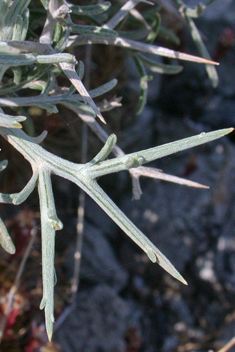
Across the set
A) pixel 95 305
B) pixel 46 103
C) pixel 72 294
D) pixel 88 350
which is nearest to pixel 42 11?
pixel 46 103

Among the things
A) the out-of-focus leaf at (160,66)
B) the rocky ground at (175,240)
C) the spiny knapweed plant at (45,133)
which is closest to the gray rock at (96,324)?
the rocky ground at (175,240)

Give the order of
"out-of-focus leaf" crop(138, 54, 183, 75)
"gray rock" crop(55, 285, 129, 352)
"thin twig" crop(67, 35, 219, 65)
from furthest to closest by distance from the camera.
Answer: "gray rock" crop(55, 285, 129, 352) → "out-of-focus leaf" crop(138, 54, 183, 75) → "thin twig" crop(67, 35, 219, 65)

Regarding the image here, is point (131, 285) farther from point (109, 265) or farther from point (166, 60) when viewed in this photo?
point (166, 60)

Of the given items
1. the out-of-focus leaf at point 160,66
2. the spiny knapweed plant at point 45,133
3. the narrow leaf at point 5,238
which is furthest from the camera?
the out-of-focus leaf at point 160,66

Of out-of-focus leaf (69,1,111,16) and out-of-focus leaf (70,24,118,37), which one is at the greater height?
out-of-focus leaf (69,1,111,16)

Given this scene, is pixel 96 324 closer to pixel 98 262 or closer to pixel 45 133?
pixel 98 262

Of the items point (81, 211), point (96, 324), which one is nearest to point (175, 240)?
point (96, 324)

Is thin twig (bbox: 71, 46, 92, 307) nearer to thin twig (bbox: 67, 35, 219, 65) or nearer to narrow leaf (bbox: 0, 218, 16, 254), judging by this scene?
thin twig (bbox: 67, 35, 219, 65)

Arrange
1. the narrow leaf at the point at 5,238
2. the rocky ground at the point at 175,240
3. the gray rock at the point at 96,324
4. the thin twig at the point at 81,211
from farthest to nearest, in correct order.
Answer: the rocky ground at the point at 175,240 → the gray rock at the point at 96,324 → the thin twig at the point at 81,211 → the narrow leaf at the point at 5,238

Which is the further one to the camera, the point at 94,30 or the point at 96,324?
the point at 96,324

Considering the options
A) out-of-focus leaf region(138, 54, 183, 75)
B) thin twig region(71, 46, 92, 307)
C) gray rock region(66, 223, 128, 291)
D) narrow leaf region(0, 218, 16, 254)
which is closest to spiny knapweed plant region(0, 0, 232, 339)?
narrow leaf region(0, 218, 16, 254)

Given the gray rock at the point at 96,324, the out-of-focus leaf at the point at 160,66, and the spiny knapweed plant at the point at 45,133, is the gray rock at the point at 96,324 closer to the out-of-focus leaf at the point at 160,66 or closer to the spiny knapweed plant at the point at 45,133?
the spiny knapweed plant at the point at 45,133
